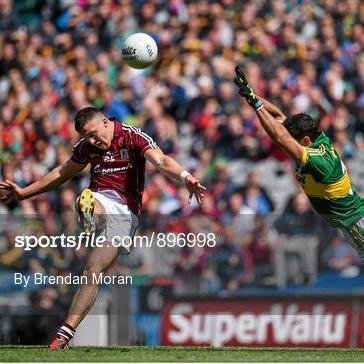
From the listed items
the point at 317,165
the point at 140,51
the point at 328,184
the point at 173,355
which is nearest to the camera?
the point at 173,355

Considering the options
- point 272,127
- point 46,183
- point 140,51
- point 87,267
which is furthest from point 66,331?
point 140,51

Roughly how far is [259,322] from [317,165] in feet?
6.43

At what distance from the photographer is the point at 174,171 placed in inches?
445

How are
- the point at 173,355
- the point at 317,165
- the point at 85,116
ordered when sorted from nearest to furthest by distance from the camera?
the point at 173,355
the point at 317,165
the point at 85,116

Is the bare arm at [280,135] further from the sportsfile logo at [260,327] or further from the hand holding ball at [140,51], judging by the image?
the hand holding ball at [140,51]

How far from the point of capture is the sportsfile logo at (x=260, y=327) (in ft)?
41.9

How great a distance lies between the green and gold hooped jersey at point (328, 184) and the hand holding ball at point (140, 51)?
7.33 feet

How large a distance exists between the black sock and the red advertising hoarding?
1.41 meters

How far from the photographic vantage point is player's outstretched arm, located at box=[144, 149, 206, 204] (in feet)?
36.0

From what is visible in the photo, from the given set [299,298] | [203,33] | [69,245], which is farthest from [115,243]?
[203,33]

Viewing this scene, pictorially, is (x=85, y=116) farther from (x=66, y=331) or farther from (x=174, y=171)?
(x=66, y=331)

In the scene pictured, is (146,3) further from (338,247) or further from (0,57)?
(338,247)

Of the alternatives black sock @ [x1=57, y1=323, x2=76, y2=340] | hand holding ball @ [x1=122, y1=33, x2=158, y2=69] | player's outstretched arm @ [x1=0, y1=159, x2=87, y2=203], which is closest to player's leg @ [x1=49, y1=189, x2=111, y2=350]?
black sock @ [x1=57, y1=323, x2=76, y2=340]

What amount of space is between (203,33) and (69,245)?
8440 millimetres
